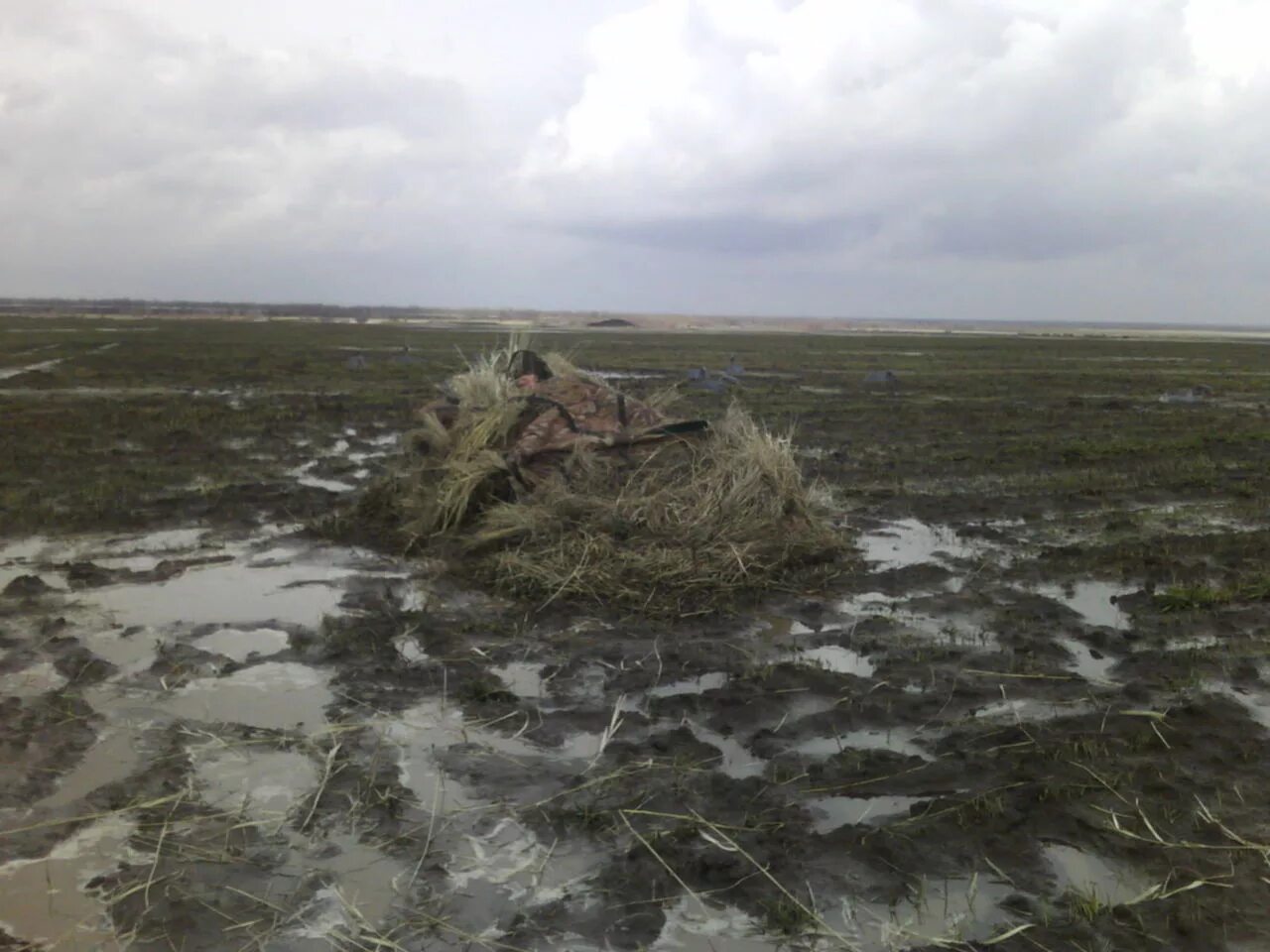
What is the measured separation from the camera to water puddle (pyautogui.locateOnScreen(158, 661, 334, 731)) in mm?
4711

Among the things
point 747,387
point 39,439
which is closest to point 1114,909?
point 39,439

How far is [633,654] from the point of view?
18.8 feet

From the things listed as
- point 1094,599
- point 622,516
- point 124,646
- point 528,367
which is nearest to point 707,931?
point 124,646

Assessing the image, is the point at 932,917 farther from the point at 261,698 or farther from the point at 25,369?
the point at 25,369

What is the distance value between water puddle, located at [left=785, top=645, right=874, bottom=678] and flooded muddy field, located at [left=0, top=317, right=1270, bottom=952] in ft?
0.10

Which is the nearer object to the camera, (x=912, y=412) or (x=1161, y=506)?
(x=1161, y=506)

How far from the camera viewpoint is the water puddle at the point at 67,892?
3.03 meters

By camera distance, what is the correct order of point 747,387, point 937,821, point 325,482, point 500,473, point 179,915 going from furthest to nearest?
point 747,387 < point 325,482 < point 500,473 < point 937,821 < point 179,915

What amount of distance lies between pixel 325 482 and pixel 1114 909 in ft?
30.7

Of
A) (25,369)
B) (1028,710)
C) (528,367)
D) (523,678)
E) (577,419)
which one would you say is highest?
(528,367)

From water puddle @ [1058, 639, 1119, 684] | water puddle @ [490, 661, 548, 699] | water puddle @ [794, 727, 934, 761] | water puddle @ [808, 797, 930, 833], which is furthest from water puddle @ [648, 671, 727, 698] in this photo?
water puddle @ [1058, 639, 1119, 684]

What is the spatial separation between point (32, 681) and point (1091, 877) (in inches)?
206

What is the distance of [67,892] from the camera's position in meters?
3.26

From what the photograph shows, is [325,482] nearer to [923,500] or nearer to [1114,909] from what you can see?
[923,500]
